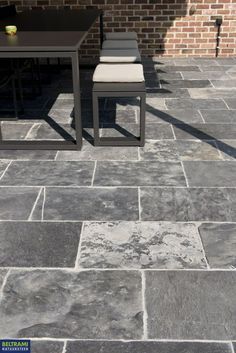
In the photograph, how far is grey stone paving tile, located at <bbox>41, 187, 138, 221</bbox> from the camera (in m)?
2.54

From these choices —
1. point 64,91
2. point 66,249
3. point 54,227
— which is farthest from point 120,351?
point 64,91

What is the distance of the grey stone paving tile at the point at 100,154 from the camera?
10.9 feet

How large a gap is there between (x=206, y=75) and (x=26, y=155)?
3251mm

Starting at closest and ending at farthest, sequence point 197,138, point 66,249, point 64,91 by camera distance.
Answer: point 66,249, point 197,138, point 64,91

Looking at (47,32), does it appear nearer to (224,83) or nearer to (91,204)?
(91,204)

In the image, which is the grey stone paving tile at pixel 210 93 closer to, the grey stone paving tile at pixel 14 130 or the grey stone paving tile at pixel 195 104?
the grey stone paving tile at pixel 195 104

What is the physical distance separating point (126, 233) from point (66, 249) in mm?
360

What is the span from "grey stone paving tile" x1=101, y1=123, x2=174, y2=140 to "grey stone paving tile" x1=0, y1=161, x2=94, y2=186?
633 mm

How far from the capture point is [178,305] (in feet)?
6.07

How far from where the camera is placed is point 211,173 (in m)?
3.04

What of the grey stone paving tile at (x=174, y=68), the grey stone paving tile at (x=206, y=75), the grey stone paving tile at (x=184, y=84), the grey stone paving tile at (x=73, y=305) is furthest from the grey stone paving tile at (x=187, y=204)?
the grey stone paving tile at (x=174, y=68)

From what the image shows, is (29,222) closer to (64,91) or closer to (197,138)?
(197,138)

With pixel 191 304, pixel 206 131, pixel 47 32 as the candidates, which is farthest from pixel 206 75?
pixel 191 304

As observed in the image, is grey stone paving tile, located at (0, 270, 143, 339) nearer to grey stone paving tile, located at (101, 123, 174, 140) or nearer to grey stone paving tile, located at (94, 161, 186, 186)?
grey stone paving tile, located at (94, 161, 186, 186)
